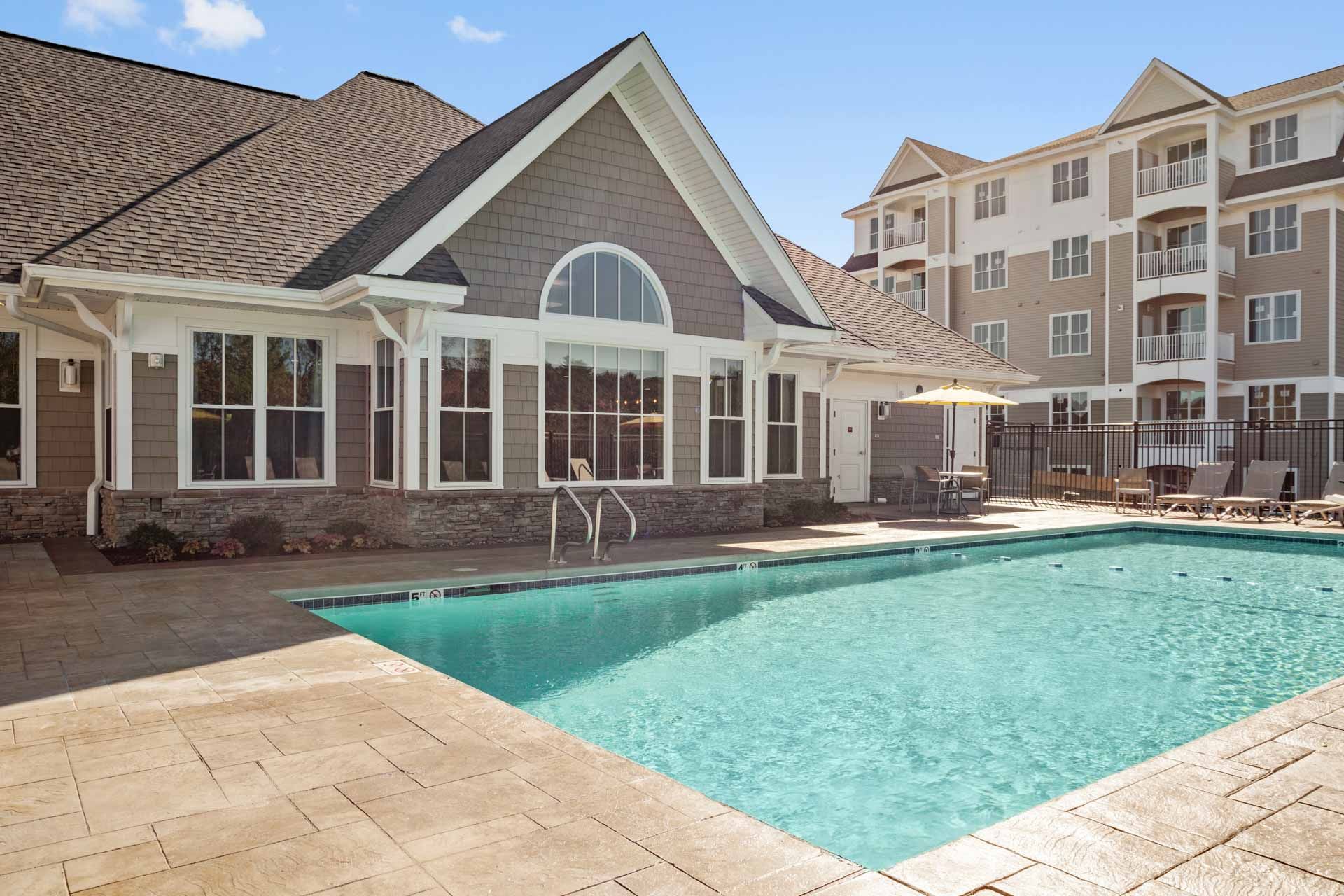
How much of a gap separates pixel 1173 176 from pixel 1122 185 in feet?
4.41

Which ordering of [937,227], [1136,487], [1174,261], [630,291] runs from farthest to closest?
[937,227]
[1174,261]
[1136,487]
[630,291]

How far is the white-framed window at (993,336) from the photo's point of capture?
2986 cm

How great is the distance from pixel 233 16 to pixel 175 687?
26699 mm

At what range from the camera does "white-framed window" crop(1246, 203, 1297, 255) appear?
24.0 meters

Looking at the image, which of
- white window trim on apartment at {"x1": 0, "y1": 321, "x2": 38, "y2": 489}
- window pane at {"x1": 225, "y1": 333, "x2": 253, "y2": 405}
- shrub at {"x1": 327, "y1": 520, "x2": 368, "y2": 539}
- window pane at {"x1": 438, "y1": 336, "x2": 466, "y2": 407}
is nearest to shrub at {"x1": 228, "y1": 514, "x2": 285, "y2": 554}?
shrub at {"x1": 327, "y1": 520, "x2": 368, "y2": 539}

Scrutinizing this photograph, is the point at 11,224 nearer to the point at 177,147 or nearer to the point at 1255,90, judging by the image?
the point at 177,147

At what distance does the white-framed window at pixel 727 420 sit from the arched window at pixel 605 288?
128 centimetres

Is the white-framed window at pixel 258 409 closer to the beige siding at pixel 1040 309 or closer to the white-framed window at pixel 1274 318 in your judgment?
the beige siding at pixel 1040 309

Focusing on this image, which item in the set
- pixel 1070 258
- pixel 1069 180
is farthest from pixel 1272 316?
pixel 1069 180

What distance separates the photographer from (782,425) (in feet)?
49.5

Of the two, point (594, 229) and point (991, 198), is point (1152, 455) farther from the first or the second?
point (594, 229)

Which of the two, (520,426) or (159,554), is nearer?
(159,554)

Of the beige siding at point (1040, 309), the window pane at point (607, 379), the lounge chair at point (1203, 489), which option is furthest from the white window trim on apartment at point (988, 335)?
the window pane at point (607, 379)

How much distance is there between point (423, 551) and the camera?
1037 centimetres
